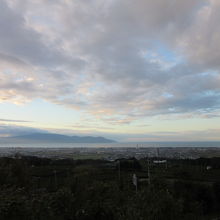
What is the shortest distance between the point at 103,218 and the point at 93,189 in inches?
52.3

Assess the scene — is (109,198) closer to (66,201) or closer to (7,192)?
(66,201)

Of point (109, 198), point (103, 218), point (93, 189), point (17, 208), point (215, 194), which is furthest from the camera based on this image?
point (215, 194)

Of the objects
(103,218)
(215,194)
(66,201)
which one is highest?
(66,201)

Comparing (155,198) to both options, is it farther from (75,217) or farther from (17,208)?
(17,208)

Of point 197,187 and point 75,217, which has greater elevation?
point 75,217

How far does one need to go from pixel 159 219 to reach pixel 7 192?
131 inches

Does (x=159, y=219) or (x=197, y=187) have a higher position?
(x=159, y=219)

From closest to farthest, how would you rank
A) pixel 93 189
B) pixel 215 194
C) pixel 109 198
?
pixel 109 198
pixel 93 189
pixel 215 194

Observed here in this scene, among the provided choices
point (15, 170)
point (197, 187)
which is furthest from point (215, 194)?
point (15, 170)

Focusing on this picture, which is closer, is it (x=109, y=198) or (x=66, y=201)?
(x=66, y=201)

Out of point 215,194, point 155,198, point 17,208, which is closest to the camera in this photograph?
point 17,208

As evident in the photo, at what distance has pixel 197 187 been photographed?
947 inches

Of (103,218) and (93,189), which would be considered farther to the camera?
(93,189)

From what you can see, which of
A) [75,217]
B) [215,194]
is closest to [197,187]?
[215,194]
